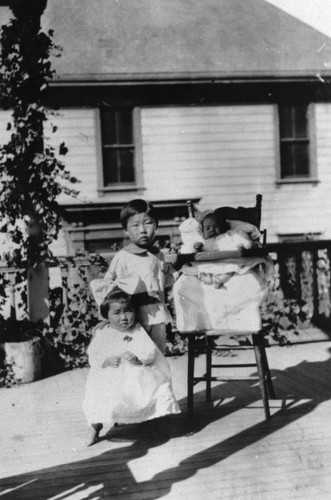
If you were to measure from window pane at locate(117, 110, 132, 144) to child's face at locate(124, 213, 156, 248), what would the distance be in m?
6.08

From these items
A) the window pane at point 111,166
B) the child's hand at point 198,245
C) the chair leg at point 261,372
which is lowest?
the chair leg at point 261,372

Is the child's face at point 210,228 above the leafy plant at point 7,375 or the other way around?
above

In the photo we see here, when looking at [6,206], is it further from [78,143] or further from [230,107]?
[230,107]

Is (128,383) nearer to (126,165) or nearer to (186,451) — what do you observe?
(186,451)

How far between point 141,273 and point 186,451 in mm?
1101

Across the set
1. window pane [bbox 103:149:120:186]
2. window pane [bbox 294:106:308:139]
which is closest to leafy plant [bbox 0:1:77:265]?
window pane [bbox 103:149:120:186]

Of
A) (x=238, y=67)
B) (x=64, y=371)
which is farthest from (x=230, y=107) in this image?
(x=64, y=371)

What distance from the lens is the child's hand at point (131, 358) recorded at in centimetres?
331

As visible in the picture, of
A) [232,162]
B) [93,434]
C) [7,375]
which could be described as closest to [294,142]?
[232,162]

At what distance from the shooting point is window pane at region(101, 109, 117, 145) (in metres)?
9.23

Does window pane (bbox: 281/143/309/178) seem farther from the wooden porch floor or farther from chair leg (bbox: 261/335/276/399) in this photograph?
chair leg (bbox: 261/335/276/399)

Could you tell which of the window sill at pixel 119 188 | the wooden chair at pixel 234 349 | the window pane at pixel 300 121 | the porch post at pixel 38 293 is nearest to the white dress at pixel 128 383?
the wooden chair at pixel 234 349

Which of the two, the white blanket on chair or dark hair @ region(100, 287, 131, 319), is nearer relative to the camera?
dark hair @ region(100, 287, 131, 319)

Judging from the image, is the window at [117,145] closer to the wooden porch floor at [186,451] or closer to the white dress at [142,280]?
the wooden porch floor at [186,451]
